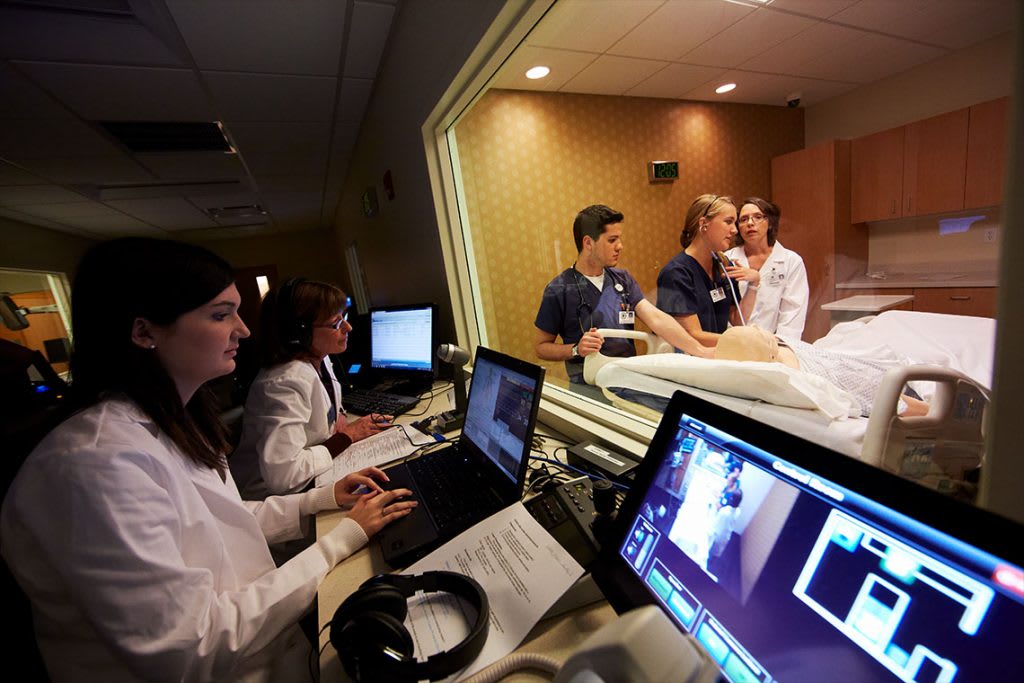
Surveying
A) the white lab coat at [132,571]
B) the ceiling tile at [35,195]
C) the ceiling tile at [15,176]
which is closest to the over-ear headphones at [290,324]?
the white lab coat at [132,571]

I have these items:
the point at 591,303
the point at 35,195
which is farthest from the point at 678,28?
the point at 35,195

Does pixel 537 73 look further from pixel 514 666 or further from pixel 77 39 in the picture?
pixel 514 666

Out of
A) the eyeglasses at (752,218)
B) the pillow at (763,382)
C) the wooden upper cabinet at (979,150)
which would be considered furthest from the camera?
the eyeglasses at (752,218)

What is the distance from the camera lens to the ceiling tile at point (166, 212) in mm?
4203

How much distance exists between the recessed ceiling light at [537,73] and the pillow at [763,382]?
6.47 feet

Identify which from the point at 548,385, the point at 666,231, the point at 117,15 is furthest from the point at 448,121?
the point at 666,231

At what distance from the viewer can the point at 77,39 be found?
1.68 meters

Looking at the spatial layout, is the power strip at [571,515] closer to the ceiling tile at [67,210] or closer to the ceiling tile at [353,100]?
the ceiling tile at [353,100]

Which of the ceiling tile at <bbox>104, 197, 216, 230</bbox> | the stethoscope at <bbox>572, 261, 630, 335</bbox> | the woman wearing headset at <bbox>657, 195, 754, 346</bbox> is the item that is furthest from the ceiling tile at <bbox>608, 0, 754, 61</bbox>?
the ceiling tile at <bbox>104, 197, 216, 230</bbox>

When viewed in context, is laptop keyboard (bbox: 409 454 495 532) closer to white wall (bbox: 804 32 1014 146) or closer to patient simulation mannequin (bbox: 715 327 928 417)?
patient simulation mannequin (bbox: 715 327 928 417)

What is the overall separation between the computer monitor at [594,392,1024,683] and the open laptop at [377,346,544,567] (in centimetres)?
33

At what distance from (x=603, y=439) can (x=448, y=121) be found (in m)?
1.38

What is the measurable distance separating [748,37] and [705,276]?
1.15 m

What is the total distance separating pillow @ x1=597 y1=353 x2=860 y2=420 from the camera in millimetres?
991
